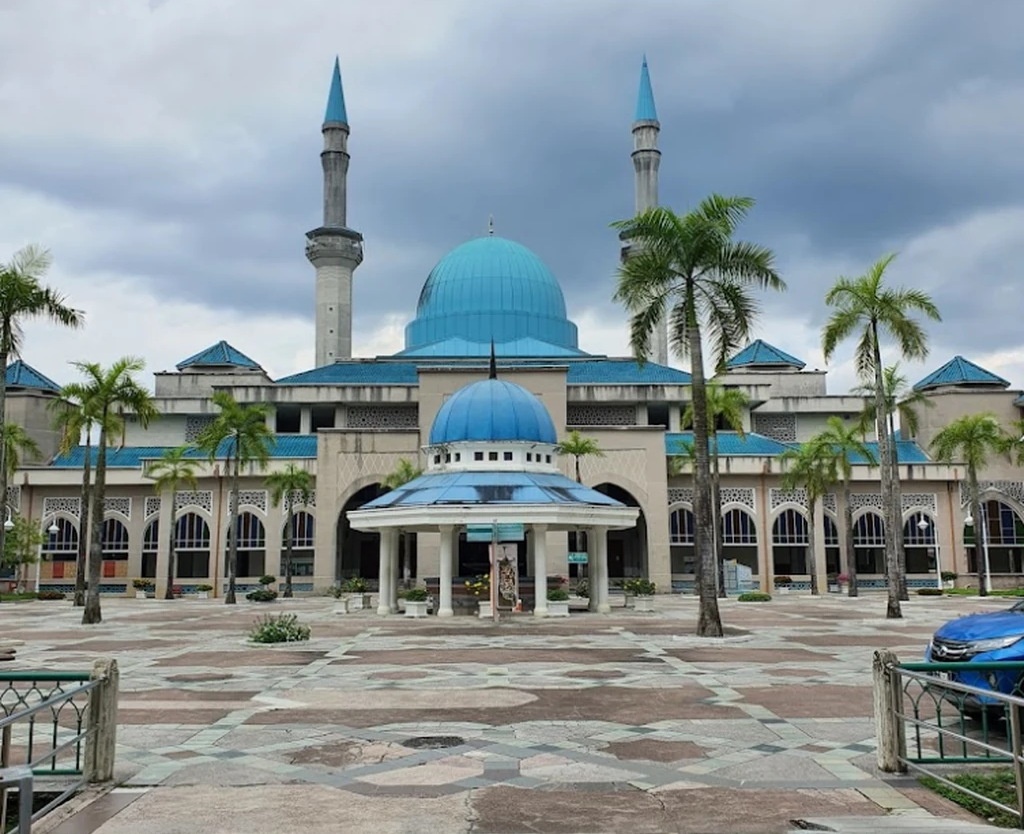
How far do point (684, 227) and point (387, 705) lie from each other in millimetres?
15464

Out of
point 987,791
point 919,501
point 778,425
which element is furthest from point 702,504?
point 778,425

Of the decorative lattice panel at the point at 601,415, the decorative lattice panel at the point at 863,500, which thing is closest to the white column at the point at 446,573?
the decorative lattice panel at the point at 601,415

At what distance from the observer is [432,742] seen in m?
10.3

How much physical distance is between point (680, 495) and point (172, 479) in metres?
27.2

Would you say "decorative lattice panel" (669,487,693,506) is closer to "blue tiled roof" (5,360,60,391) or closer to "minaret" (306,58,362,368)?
"minaret" (306,58,362,368)

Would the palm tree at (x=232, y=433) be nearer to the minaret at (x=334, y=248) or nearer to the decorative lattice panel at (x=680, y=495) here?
the minaret at (x=334, y=248)

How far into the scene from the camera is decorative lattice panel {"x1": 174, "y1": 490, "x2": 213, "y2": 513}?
54750mm

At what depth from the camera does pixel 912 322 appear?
2928 centimetres

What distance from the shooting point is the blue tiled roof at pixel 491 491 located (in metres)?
30.5

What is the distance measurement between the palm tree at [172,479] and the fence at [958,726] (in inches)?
1709

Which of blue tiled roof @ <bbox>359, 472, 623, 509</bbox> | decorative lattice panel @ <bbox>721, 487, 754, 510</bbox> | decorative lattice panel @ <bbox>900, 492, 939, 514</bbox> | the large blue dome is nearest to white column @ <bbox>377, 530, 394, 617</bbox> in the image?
blue tiled roof @ <bbox>359, 472, 623, 509</bbox>

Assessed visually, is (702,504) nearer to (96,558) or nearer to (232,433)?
(96,558)

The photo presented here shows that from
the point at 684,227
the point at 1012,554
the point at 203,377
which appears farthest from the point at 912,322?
the point at 203,377

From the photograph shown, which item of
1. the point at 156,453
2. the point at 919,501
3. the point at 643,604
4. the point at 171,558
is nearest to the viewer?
the point at 643,604
